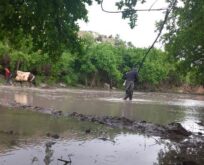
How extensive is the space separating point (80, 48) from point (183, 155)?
308 cm

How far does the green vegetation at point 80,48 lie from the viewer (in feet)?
25.3

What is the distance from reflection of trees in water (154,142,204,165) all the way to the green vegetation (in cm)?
243

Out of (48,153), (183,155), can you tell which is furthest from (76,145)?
(183,155)

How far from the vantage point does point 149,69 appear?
166 ft

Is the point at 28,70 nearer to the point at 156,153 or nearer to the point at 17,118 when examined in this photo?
the point at 17,118

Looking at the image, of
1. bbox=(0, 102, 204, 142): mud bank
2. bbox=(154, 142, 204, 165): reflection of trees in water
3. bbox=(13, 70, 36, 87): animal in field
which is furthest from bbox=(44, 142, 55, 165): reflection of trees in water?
bbox=(13, 70, 36, 87): animal in field

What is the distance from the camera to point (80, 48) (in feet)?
28.8

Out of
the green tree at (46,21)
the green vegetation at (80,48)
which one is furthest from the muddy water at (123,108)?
the green tree at (46,21)

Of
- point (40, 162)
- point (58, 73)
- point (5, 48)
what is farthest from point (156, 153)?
point (58, 73)

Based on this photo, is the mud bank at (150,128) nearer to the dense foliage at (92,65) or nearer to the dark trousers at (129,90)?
the dark trousers at (129,90)

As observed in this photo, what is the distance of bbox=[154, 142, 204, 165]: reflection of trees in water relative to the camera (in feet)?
22.1

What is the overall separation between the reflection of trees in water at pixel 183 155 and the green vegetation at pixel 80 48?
7.97 ft

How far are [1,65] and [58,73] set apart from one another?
6.13m

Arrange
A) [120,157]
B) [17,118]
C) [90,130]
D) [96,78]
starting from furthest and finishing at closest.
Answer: [96,78], [17,118], [90,130], [120,157]
